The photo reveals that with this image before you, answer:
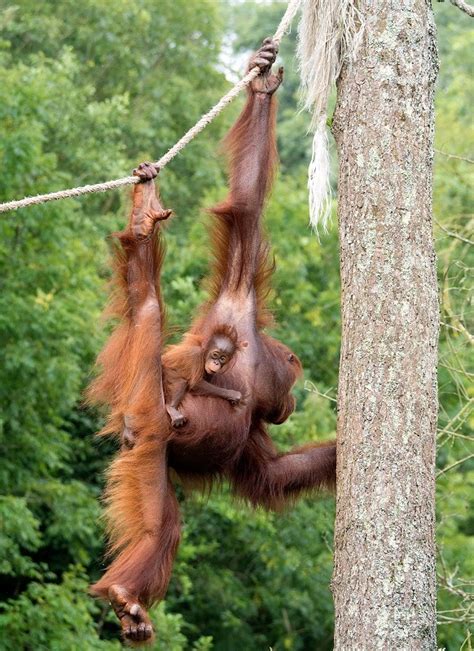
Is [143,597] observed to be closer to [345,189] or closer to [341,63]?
[345,189]

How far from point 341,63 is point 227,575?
903 centimetres

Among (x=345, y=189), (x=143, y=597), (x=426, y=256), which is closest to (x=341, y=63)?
(x=345, y=189)

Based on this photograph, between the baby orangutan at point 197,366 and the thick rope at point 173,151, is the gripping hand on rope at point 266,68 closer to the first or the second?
the thick rope at point 173,151

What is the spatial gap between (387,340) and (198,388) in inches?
45.4

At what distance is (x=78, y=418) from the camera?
12.7 m

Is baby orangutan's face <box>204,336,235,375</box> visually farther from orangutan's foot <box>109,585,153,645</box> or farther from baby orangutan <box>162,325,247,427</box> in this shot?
orangutan's foot <box>109,585,153,645</box>

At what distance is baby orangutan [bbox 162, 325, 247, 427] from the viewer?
524 cm

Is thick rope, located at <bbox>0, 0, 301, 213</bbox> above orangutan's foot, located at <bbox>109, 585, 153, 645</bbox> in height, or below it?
above

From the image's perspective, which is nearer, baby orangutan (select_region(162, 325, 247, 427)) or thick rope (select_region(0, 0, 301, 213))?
thick rope (select_region(0, 0, 301, 213))

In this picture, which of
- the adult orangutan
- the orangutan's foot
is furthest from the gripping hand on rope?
the orangutan's foot

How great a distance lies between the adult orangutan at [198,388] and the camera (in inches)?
199

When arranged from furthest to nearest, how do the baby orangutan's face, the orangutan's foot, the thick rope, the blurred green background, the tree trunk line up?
the blurred green background < the baby orangutan's face < the orangutan's foot < the thick rope < the tree trunk

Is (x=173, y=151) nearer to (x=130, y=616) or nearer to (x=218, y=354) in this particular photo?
(x=218, y=354)

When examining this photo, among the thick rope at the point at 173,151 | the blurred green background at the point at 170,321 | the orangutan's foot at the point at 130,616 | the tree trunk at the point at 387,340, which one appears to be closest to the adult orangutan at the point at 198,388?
the orangutan's foot at the point at 130,616
